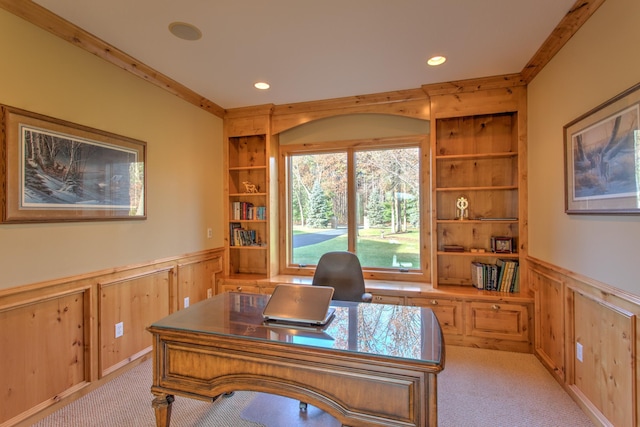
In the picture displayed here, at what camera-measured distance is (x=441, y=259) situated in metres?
3.47

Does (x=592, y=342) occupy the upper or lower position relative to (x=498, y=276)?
lower

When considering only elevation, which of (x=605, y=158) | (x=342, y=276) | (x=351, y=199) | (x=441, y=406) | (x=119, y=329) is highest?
(x=605, y=158)

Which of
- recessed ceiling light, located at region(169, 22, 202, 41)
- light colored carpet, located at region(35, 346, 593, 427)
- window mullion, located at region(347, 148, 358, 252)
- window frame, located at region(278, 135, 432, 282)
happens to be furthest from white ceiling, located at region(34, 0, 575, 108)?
light colored carpet, located at region(35, 346, 593, 427)

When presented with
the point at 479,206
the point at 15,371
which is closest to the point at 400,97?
the point at 479,206

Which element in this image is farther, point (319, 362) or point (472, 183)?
point (472, 183)

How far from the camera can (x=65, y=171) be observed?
2129mm

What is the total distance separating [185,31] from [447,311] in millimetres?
3411

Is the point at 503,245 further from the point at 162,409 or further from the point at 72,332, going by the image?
the point at 72,332

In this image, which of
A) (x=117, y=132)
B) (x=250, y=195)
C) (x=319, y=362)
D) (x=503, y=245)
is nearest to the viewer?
(x=319, y=362)

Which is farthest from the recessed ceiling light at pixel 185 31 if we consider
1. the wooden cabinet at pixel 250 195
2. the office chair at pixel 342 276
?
the office chair at pixel 342 276

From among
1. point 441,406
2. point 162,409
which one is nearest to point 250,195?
point 162,409

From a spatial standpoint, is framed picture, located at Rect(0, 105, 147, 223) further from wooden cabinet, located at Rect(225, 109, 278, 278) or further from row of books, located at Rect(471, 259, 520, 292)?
row of books, located at Rect(471, 259, 520, 292)

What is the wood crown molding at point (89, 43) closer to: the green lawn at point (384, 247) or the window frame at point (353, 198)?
the window frame at point (353, 198)

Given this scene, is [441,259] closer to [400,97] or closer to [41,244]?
[400,97]
